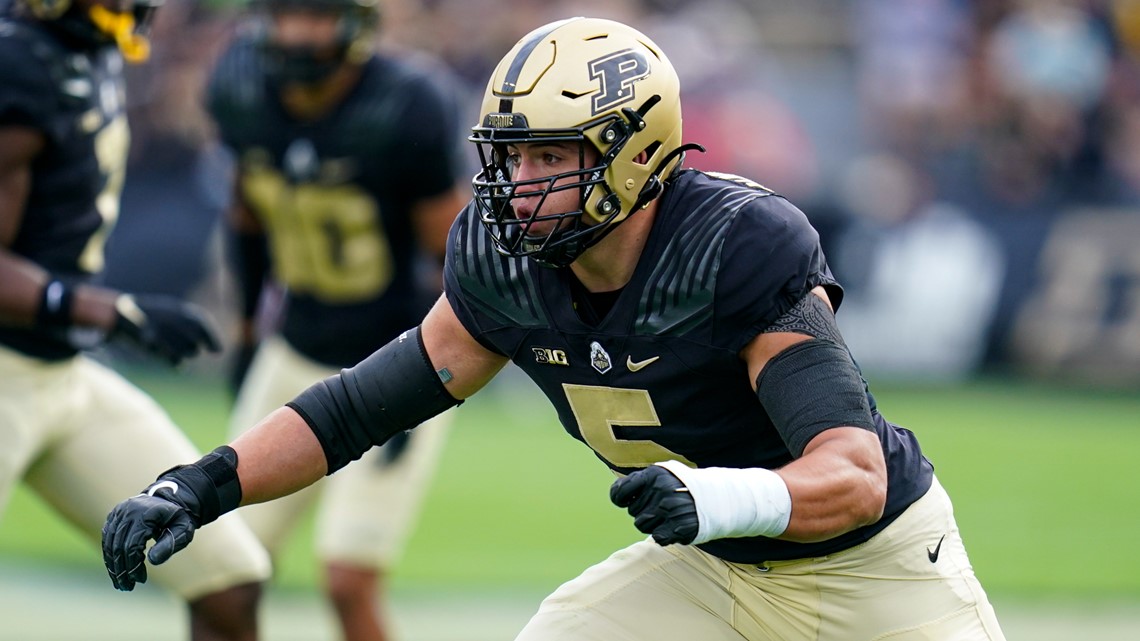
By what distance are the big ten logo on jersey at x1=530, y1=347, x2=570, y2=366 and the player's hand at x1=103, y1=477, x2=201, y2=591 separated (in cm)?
76

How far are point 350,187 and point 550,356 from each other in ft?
7.64

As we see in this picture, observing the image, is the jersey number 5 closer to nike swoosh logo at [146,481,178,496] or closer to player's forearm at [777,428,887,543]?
player's forearm at [777,428,887,543]

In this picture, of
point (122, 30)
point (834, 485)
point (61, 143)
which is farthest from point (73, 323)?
point (834, 485)

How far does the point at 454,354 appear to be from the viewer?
3521mm

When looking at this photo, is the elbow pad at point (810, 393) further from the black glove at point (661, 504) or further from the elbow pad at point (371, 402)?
the elbow pad at point (371, 402)

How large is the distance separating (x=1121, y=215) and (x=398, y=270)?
25.1ft

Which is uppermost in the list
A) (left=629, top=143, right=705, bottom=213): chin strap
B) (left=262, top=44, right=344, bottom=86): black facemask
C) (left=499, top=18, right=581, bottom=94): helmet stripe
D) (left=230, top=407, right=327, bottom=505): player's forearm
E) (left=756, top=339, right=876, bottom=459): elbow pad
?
(left=499, top=18, right=581, bottom=94): helmet stripe

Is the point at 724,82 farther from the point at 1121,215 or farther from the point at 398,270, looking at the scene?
A: the point at 398,270

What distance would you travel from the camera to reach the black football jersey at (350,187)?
18.2 feet

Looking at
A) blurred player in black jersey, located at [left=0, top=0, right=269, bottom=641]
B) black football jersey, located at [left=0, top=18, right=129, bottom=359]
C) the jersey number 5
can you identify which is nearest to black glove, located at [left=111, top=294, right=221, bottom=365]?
blurred player in black jersey, located at [left=0, top=0, right=269, bottom=641]

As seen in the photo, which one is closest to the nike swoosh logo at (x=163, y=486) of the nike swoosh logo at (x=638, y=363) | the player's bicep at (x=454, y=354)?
the player's bicep at (x=454, y=354)

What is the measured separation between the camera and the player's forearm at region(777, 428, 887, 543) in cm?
289

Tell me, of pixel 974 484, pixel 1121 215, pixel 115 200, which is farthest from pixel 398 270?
pixel 1121 215

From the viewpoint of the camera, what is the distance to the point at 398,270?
5.68 meters
